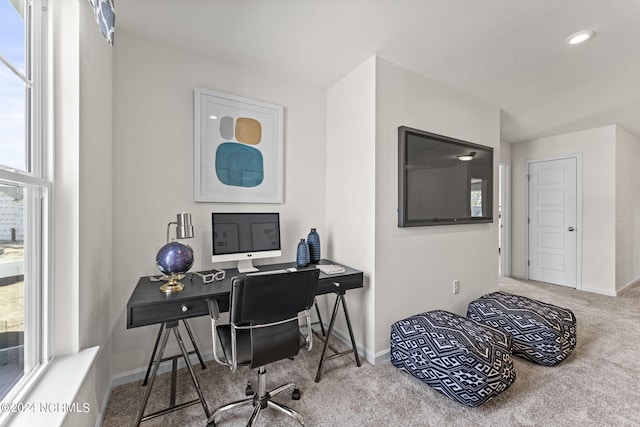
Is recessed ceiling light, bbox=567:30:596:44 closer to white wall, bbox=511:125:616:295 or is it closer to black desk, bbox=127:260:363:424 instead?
white wall, bbox=511:125:616:295

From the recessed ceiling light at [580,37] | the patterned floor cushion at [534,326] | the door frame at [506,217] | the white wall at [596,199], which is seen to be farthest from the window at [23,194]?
the white wall at [596,199]

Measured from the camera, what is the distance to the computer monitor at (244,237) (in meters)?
2.10

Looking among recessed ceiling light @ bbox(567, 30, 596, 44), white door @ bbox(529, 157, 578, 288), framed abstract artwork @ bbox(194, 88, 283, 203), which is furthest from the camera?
white door @ bbox(529, 157, 578, 288)

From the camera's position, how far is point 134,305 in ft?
4.90

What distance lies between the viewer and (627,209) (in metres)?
4.26

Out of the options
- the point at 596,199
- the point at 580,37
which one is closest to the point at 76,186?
the point at 580,37

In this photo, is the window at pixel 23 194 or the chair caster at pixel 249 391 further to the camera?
the chair caster at pixel 249 391

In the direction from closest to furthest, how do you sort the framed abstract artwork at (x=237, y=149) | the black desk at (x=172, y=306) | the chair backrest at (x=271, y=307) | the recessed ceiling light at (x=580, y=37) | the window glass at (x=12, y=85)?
the window glass at (x=12, y=85), the chair backrest at (x=271, y=307), the black desk at (x=172, y=306), the recessed ceiling light at (x=580, y=37), the framed abstract artwork at (x=237, y=149)

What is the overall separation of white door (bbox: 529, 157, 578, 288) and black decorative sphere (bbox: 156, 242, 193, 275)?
5358 mm

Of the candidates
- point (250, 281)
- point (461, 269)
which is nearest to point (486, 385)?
point (461, 269)

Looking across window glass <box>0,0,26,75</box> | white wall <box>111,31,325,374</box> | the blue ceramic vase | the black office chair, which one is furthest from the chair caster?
window glass <box>0,0,26,75</box>

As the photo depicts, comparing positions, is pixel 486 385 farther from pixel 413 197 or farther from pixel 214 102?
pixel 214 102

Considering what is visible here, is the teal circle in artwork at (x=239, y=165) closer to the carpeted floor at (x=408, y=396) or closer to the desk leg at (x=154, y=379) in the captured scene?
the desk leg at (x=154, y=379)

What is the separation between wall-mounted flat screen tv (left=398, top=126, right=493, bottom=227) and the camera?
7.95ft
